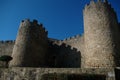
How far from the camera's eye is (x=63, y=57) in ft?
66.8

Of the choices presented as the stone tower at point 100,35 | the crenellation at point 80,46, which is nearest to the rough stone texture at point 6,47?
the crenellation at point 80,46

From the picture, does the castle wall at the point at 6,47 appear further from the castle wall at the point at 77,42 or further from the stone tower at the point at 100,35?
the stone tower at the point at 100,35

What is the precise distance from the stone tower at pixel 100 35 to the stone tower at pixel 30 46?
5173 mm

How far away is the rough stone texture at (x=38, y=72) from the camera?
34.7ft

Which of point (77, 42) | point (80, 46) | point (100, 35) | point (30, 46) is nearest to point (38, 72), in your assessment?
point (100, 35)

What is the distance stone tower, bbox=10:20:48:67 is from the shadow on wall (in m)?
1.77

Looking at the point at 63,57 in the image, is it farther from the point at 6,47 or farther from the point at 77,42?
the point at 6,47

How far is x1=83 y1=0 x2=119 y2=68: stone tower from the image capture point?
13.6m

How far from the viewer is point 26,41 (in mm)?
17500

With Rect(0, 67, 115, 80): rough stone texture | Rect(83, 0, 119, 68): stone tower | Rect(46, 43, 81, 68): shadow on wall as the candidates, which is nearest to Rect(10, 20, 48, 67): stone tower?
Rect(46, 43, 81, 68): shadow on wall

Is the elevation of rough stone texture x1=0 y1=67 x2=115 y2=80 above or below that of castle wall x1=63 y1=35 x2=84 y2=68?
below

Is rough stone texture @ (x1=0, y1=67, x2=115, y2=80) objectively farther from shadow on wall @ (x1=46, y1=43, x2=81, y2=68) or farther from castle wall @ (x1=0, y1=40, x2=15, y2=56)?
castle wall @ (x1=0, y1=40, x2=15, y2=56)

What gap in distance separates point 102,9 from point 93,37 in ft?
8.95

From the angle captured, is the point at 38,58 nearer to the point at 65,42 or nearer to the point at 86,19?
the point at 65,42
